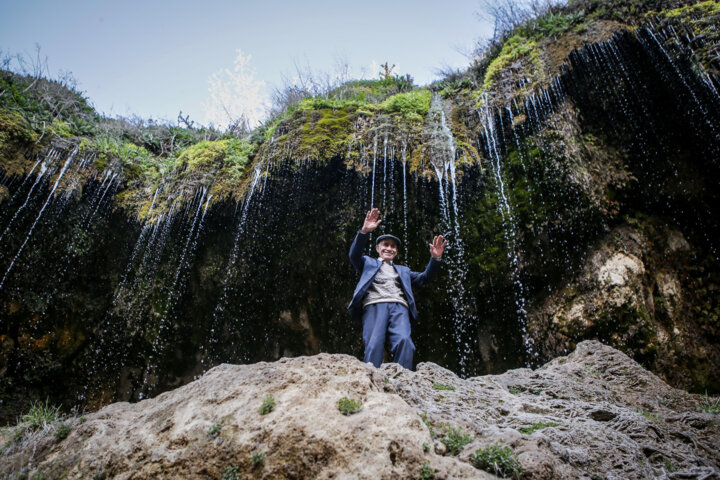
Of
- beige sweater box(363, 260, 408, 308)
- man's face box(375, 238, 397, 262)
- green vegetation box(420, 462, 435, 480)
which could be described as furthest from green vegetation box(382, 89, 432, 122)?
green vegetation box(420, 462, 435, 480)

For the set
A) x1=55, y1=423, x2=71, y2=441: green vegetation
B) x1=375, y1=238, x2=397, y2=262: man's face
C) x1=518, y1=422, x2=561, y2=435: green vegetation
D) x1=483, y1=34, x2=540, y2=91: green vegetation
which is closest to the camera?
x1=518, y1=422, x2=561, y2=435: green vegetation

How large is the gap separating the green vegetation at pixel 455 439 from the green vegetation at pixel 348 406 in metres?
0.55

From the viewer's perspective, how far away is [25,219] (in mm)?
8359

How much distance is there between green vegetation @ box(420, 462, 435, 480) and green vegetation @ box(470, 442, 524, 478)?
12.0 inches

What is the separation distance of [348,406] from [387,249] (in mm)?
3238

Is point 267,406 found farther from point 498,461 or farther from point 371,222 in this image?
point 371,222

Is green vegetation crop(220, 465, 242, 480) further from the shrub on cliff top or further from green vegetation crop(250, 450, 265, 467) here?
the shrub on cliff top

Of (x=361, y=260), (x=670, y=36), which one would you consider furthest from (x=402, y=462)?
(x=670, y=36)

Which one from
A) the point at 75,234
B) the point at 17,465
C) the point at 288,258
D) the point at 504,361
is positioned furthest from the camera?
the point at 75,234

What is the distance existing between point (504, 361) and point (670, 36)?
630 cm

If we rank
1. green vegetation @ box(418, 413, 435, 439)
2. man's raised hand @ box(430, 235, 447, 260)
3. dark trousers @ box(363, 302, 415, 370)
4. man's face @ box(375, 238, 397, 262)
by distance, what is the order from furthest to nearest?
man's face @ box(375, 238, 397, 262) → man's raised hand @ box(430, 235, 447, 260) → dark trousers @ box(363, 302, 415, 370) → green vegetation @ box(418, 413, 435, 439)

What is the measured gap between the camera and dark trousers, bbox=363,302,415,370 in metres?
4.20

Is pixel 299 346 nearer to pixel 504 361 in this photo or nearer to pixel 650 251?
pixel 504 361

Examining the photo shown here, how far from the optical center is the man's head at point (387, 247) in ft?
16.9
